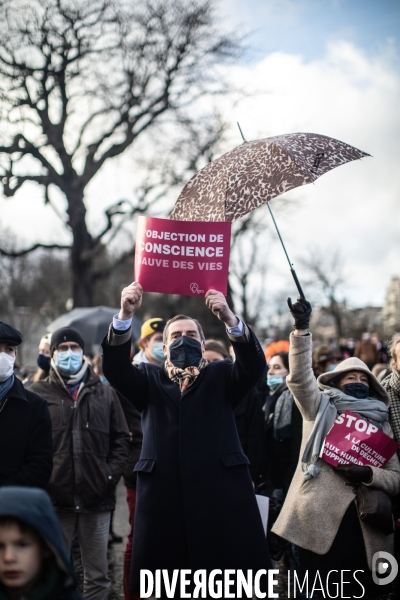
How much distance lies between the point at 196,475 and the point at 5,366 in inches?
56.1

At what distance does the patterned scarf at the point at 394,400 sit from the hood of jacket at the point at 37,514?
112 inches

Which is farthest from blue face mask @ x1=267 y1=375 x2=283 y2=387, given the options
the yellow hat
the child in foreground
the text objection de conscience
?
the child in foreground

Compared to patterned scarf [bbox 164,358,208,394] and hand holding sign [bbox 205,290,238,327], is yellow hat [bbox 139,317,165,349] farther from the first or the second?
hand holding sign [bbox 205,290,238,327]

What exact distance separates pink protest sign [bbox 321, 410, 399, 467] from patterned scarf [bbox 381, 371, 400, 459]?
0.61 ft

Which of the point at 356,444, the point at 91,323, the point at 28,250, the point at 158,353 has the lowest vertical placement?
the point at 356,444

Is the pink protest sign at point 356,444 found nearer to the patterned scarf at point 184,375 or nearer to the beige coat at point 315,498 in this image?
the beige coat at point 315,498

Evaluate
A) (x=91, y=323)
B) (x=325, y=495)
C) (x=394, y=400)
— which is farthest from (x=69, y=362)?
(x=91, y=323)

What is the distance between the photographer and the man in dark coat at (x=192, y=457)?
357 cm

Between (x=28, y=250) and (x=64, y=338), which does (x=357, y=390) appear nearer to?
(x=64, y=338)

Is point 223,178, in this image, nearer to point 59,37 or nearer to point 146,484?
point 146,484

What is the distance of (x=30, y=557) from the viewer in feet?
8.23

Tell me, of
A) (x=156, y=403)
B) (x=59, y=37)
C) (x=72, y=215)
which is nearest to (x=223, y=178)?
(x=156, y=403)

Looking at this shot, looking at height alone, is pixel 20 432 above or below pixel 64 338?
below

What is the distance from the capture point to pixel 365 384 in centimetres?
470
